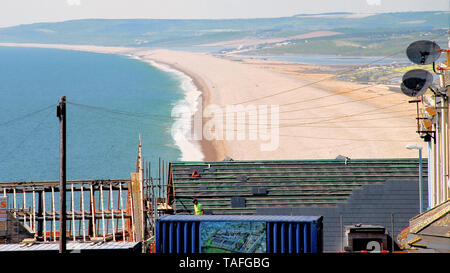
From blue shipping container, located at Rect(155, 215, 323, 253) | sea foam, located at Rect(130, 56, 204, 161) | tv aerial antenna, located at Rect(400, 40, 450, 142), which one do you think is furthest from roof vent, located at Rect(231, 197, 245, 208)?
sea foam, located at Rect(130, 56, 204, 161)

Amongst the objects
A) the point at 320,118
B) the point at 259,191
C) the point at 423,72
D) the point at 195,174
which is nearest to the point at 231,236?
the point at 259,191

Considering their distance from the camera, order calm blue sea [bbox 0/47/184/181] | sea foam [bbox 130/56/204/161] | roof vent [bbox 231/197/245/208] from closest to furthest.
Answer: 1. roof vent [bbox 231/197/245/208]
2. calm blue sea [bbox 0/47/184/181]
3. sea foam [bbox 130/56/204/161]

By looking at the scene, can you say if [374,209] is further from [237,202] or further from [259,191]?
[237,202]

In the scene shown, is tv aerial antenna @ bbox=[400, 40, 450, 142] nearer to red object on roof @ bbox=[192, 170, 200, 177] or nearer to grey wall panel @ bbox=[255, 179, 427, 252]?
grey wall panel @ bbox=[255, 179, 427, 252]

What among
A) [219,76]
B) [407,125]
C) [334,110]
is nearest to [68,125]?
[334,110]

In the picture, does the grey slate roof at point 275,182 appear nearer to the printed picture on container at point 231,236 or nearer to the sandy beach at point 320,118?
the printed picture on container at point 231,236

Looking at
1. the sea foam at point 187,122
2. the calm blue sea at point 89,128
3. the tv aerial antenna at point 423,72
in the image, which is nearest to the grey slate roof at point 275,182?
the tv aerial antenna at point 423,72
